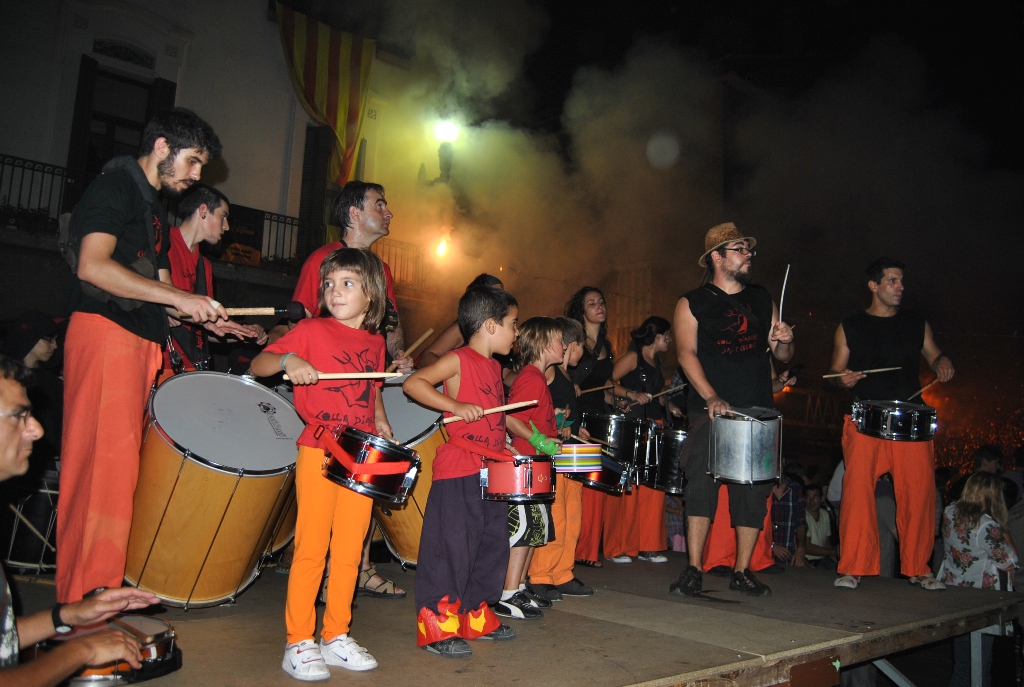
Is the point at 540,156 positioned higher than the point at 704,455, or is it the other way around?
the point at 540,156

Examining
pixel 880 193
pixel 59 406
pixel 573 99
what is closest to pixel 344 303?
pixel 59 406

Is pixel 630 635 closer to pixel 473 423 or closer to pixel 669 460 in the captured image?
pixel 473 423

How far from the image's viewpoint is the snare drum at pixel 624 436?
4867 millimetres

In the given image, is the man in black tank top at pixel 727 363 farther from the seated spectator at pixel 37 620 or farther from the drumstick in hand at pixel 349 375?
the seated spectator at pixel 37 620

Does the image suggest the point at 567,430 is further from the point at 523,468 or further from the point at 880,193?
the point at 880,193

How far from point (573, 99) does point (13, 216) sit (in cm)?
878

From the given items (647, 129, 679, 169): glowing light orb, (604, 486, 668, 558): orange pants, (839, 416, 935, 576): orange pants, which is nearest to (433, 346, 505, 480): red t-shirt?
(839, 416, 935, 576): orange pants

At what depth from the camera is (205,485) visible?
2855 millimetres

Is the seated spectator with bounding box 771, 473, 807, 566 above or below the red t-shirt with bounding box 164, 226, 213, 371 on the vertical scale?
below

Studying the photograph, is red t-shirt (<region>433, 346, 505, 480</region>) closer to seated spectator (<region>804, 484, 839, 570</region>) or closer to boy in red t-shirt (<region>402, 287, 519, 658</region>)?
boy in red t-shirt (<region>402, 287, 519, 658</region>)

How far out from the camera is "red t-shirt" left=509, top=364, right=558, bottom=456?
3.80 metres

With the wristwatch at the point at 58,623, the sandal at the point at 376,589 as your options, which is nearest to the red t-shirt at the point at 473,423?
the sandal at the point at 376,589

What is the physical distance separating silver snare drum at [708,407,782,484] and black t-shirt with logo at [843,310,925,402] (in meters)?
1.16

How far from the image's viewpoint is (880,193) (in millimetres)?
12273
